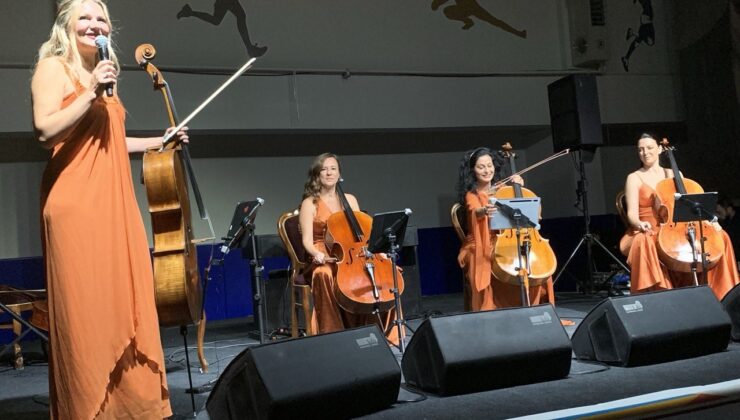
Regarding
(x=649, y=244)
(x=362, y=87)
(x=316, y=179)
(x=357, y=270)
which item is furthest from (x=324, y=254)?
(x=362, y=87)

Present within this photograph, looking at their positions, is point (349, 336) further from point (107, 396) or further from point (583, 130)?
point (583, 130)

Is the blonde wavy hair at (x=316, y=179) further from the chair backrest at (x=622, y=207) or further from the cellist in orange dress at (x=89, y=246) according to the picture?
the cellist in orange dress at (x=89, y=246)

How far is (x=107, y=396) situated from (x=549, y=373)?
69.9 inches

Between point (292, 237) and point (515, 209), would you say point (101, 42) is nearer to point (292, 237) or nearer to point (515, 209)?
point (515, 209)

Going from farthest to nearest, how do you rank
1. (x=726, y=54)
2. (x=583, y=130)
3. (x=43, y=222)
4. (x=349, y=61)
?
1. (x=726, y=54)
2. (x=349, y=61)
3. (x=583, y=130)
4. (x=43, y=222)

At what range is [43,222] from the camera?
2.00 metres

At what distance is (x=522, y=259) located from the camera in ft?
14.0

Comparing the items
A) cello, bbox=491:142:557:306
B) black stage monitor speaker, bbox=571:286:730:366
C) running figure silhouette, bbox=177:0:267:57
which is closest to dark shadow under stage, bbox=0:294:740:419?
black stage monitor speaker, bbox=571:286:730:366

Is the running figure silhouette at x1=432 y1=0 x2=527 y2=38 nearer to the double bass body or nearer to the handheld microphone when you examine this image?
the double bass body

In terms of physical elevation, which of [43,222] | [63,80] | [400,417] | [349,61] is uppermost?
[349,61]

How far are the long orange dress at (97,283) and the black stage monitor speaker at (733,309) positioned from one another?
8.80 ft

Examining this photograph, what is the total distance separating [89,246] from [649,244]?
360cm

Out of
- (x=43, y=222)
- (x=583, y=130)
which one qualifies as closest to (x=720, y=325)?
(x=43, y=222)

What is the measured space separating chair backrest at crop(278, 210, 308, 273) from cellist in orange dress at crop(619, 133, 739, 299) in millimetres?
2237
